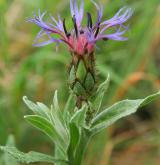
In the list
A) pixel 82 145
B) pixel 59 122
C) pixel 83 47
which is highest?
pixel 83 47

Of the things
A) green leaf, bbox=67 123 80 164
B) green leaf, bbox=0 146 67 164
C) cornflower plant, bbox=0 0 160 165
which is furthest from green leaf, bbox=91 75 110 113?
green leaf, bbox=0 146 67 164

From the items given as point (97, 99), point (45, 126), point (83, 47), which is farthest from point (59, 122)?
point (83, 47)

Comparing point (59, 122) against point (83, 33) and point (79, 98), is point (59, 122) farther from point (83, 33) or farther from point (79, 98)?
point (83, 33)

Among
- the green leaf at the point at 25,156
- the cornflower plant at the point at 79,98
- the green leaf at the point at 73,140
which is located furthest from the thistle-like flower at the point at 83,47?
the green leaf at the point at 25,156

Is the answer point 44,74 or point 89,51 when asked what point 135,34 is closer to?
→ point 44,74

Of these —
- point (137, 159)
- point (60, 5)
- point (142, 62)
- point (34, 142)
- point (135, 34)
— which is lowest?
point (137, 159)

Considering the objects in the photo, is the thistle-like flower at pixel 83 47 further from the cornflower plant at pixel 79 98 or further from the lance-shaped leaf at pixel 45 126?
the lance-shaped leaf at pixel 45 126

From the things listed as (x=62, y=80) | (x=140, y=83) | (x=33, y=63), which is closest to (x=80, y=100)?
(x=33, y=63)
